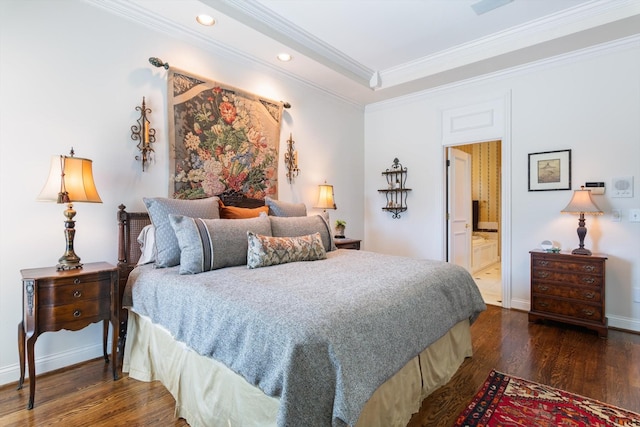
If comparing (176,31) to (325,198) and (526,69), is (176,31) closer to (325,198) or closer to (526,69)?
(325,198)

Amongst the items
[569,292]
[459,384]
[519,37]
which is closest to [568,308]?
[569,292]

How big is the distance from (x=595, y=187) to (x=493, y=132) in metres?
1.20

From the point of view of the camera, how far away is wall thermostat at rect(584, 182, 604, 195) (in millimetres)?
3150

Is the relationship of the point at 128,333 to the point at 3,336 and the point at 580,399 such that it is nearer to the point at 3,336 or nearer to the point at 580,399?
the point at 3,336

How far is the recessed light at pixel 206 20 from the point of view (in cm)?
267

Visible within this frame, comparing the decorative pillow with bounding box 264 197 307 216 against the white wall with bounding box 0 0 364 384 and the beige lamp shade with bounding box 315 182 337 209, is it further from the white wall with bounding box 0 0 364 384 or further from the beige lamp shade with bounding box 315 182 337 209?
the white wall with bounding box 0 0 364 384

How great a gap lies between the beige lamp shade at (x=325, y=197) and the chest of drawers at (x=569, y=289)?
2.31 metres

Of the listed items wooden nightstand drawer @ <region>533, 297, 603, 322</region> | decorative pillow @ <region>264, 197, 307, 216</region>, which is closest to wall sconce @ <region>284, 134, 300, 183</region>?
decorative pillow @ <region>264, 197, 307, 216</region>

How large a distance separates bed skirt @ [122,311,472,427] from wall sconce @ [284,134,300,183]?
2.26 metres

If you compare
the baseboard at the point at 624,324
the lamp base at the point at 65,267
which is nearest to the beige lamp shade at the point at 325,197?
the lamp base at the point at 65,267

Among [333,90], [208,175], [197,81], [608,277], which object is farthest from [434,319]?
[333,90]

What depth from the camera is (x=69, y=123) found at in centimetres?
229

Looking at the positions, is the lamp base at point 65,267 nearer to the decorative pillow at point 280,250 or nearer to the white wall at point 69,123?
the white wall at point 69,123

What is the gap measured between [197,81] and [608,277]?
448cm
